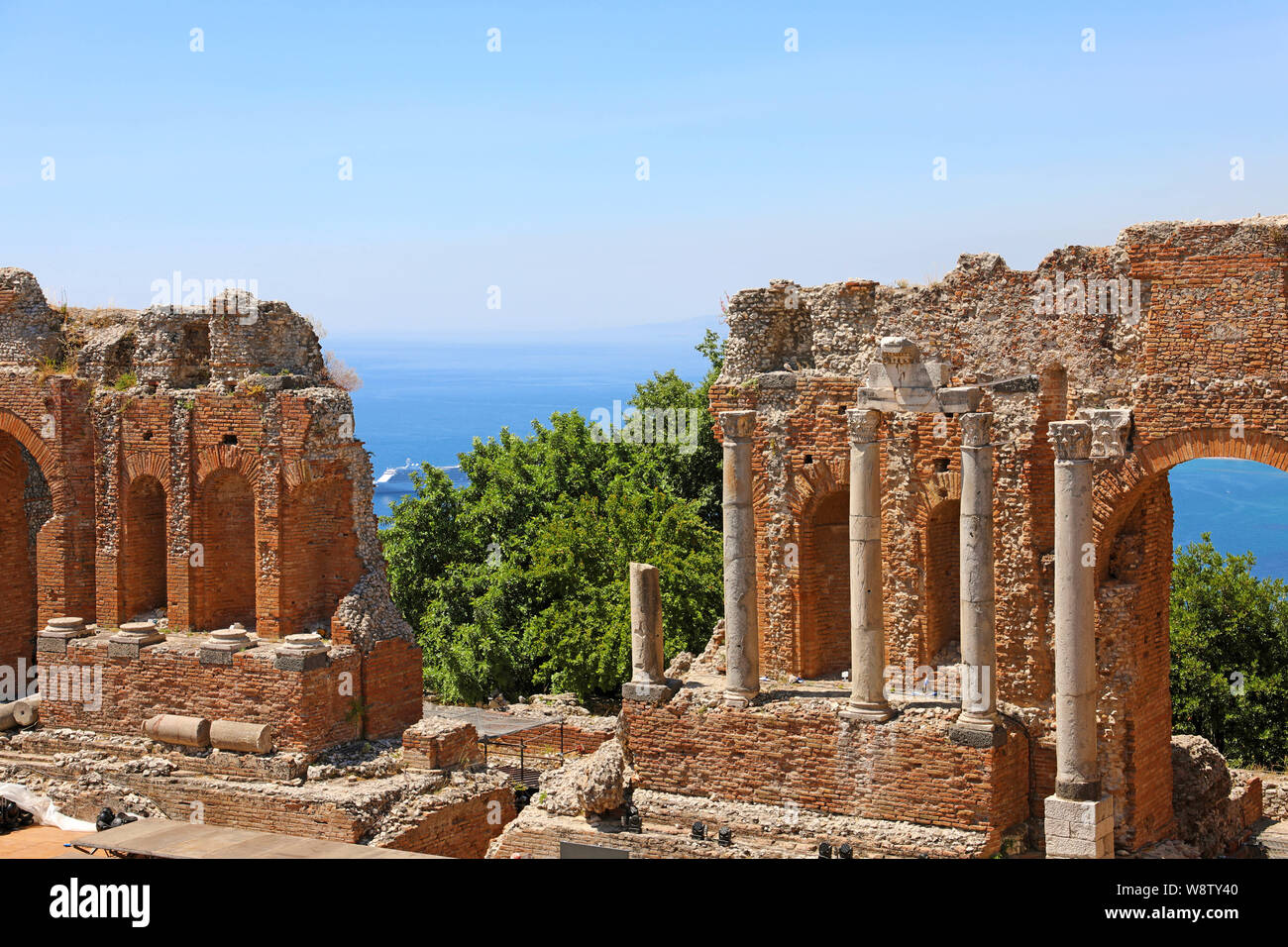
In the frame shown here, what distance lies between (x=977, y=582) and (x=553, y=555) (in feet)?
51.9

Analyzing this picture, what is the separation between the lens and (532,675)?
33.4m

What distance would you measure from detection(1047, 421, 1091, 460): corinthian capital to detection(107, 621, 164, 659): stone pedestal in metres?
15.4

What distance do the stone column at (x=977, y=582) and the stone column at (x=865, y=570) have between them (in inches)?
49.4

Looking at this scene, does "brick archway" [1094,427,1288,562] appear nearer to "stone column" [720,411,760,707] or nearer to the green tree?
"stone column" [720,411,760,707]

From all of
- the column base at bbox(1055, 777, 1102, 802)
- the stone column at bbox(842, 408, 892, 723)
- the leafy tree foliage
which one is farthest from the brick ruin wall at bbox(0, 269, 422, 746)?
the column base at bbox(1055, 777, 1102, 802)

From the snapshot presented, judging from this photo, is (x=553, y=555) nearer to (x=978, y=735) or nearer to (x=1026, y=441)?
(x=1026, y=441)

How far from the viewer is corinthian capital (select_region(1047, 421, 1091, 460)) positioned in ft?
61.8

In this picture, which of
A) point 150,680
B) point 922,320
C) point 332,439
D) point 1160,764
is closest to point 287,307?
point 332,439

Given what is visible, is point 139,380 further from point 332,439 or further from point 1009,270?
point 1009,270

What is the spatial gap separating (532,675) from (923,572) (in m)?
13.4

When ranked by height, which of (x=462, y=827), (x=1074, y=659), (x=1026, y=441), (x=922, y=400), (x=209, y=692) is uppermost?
(x=922, y=400)

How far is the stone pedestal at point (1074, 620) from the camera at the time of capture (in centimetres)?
1898

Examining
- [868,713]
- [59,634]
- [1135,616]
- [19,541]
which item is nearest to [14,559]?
[19,541]

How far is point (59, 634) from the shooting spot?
27188 millimetres
